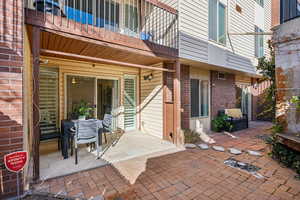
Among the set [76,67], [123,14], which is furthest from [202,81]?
[76,67]

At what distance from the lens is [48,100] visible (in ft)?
14.7

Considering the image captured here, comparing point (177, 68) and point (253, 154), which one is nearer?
point (253, 154)

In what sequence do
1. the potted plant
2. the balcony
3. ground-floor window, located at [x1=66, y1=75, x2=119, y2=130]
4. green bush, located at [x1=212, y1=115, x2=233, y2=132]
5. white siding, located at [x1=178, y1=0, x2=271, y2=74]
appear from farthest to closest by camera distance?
1. green bush, located at [x1=212, y1=115, x2=233, y2=132]
2. ground-floor window, located at [x1=66, y1=75, x2=119, y2=130]
3. white siding, located at [x1=178, y1=0, x2=271, y2=74]
4. the potted plant
5. the balcony

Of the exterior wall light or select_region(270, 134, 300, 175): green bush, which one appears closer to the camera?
select_region(270, 134, 300, 175): green bush

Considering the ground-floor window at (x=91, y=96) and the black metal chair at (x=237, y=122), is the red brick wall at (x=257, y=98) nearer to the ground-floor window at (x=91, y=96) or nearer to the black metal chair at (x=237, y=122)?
the black metal chair at (x=237, y=122)

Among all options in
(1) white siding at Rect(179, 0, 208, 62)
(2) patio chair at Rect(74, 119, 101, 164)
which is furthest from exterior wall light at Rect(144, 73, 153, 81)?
(2) patio chair at Rect(74, 119, 101, 164)

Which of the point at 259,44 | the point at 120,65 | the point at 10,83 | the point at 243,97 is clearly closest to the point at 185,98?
the point at 120,65

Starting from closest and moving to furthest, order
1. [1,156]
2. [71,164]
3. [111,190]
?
1. [1,156]
2. [111,190]
3. [71,164]

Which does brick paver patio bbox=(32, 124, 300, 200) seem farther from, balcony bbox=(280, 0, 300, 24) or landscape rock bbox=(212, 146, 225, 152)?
balcony bbox=(280, 0, 300, 24)

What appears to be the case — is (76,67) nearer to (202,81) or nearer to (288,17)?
(202,81)

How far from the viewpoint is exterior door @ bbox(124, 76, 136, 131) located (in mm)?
6000

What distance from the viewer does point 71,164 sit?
3.14 metres

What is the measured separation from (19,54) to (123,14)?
4.21 metres

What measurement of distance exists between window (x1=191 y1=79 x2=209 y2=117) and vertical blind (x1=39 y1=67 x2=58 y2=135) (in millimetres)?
4781
